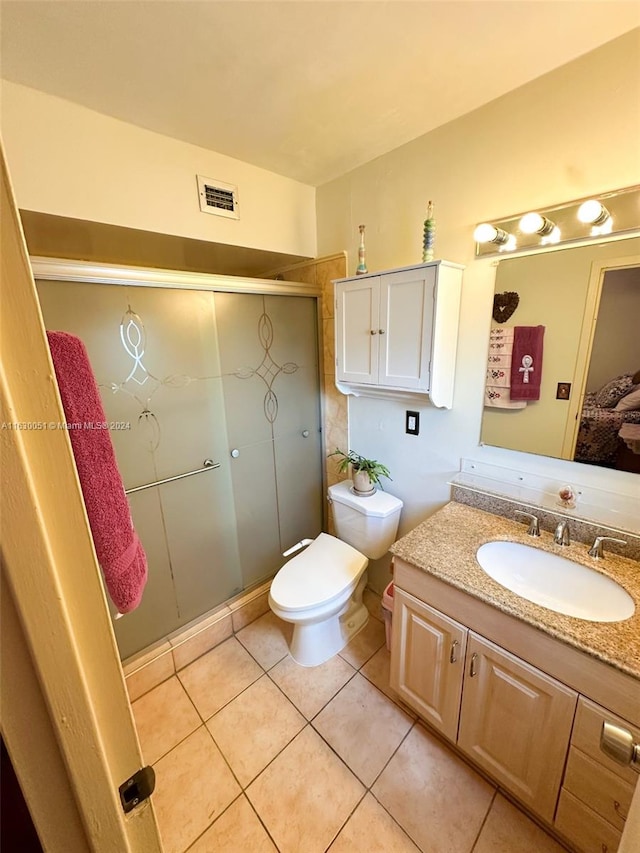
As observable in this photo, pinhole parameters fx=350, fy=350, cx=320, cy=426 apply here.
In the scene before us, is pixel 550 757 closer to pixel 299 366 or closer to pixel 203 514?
pixel 203 514

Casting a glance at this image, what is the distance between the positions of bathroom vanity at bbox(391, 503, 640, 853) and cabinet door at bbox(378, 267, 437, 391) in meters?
0.63

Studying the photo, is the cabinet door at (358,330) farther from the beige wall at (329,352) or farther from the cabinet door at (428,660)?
the cabinet door at (428,660)

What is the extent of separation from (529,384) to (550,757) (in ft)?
3.82

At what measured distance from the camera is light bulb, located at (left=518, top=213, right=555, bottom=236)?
45.6 inches

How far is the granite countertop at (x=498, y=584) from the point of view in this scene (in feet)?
2.91

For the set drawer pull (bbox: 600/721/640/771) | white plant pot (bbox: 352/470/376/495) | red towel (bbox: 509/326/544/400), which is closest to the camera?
drawer pull (bbox: 600/721/640/771)

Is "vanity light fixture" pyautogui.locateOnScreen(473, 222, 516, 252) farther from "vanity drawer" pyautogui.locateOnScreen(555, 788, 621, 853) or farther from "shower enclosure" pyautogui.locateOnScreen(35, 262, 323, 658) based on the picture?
"vanity drawer" pyautogui.locateOnScreen(555, 788, 621, 853)

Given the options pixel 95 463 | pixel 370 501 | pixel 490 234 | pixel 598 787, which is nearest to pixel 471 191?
pixel 490 234

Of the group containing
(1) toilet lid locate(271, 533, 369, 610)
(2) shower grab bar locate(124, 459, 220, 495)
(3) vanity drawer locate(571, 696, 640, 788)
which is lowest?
(1) toilet lid locate(271, 533, 369, 610)

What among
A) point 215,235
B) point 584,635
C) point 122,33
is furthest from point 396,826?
point 122,33

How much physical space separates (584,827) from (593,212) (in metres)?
1.77

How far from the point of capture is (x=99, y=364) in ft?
4.42

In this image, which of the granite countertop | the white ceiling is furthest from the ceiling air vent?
the granite countertop

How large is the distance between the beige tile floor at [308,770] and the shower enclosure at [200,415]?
15.1 inches
